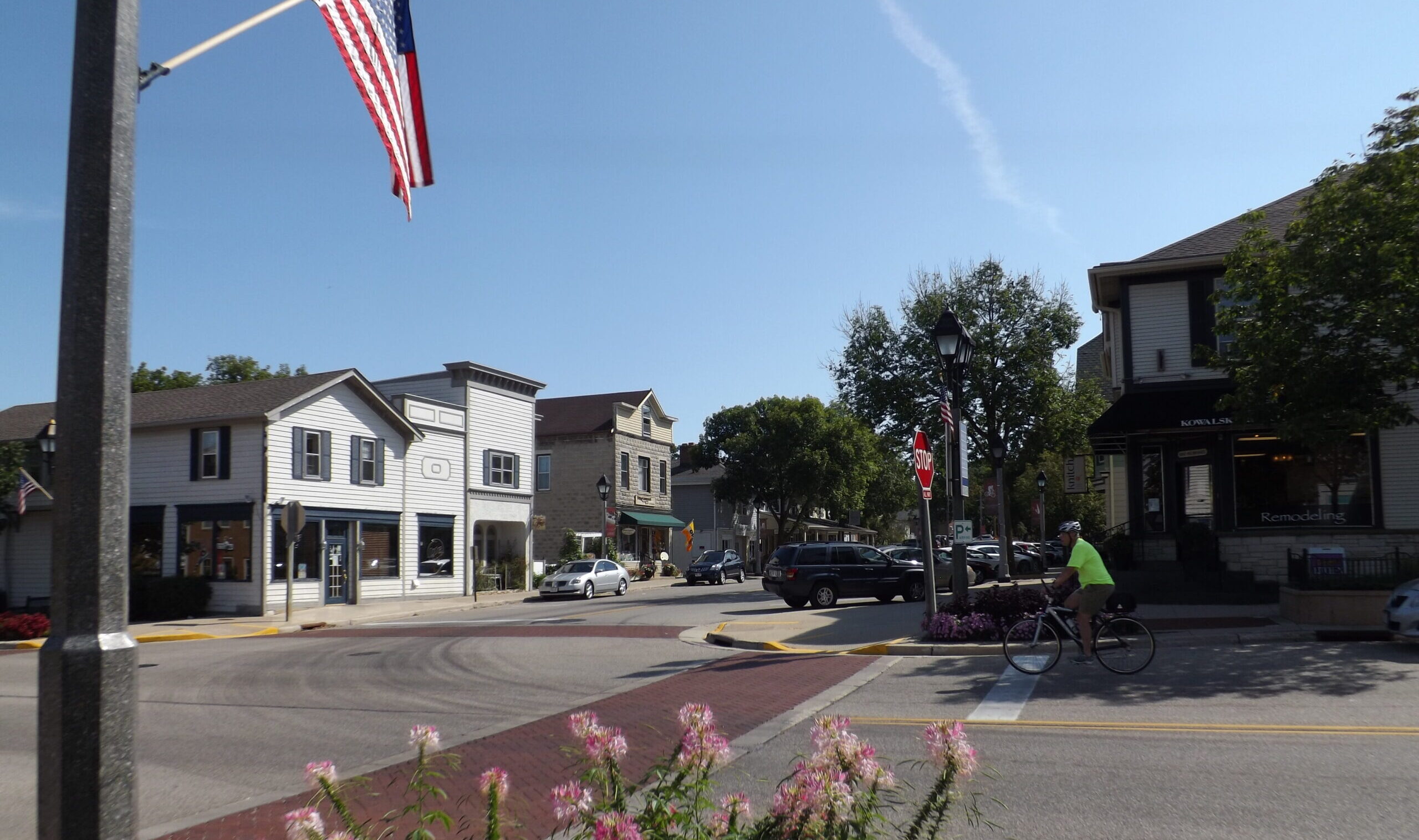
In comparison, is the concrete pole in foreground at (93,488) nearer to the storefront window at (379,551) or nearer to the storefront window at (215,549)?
the storefront window at (215,549)

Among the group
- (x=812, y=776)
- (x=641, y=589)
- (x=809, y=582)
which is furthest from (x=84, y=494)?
(x=641, y=589)

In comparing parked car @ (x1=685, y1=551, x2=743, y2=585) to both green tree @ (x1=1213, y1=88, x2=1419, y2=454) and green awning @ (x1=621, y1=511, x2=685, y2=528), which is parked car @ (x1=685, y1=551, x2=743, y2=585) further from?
green tree @ (x1=1213, y1=88, x2=1419, y2=454)

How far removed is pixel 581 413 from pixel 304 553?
27.0m

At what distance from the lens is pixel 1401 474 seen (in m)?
22.5

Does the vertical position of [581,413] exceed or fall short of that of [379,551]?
it exceeds it

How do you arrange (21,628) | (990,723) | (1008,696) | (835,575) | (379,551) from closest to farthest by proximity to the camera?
(990,723) → (1008,696) → (21,628) → (835,575) → (379,551)

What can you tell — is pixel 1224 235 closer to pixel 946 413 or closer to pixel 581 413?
pixel 946 413

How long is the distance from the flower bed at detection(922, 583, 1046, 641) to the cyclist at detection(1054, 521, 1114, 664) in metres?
2.83

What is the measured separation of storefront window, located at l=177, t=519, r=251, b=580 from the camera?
31078mm

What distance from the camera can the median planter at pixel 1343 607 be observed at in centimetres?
1753

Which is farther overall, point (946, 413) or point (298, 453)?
point (298, 453)

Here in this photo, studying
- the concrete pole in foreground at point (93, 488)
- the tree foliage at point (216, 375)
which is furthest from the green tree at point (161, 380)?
the concrete pole in foreground at point (93, 488)

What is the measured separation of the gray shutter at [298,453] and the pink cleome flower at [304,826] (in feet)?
102

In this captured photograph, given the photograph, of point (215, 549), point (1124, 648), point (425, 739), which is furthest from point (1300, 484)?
point (215, 549)
